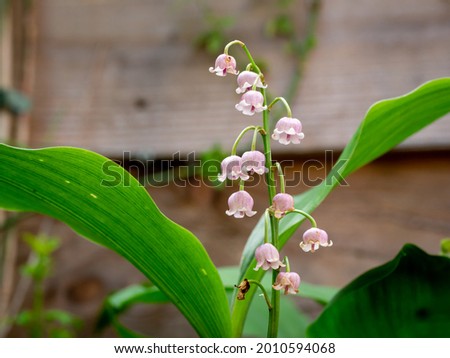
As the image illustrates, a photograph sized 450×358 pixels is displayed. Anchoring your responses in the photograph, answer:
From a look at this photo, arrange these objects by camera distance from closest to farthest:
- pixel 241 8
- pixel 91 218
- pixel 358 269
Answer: pixel 91 218 → pixel 358 269 → pixel 241 8

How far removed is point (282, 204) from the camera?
42cm

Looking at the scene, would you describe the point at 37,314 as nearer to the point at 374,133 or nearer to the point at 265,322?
the point at 265,322

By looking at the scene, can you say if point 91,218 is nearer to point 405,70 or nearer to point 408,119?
point 408,119

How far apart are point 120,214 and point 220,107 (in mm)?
544

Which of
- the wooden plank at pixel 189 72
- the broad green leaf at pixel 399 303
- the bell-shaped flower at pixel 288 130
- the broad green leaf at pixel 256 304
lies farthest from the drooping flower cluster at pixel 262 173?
the wooden plank at pixel 189 72

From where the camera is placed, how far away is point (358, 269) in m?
0.91

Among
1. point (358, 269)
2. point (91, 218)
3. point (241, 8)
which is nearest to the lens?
point (91, 218)

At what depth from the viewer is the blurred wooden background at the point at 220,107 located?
92 cm

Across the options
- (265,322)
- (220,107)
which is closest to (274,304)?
(265,322)

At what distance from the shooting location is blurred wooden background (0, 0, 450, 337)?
3.01 ft

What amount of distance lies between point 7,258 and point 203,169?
0.39 metres

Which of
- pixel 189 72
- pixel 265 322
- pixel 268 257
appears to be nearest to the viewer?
pixel 268 257

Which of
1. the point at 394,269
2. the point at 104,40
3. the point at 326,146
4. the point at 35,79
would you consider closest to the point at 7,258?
the point at 35,79

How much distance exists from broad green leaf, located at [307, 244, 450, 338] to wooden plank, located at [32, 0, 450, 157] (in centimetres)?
42
